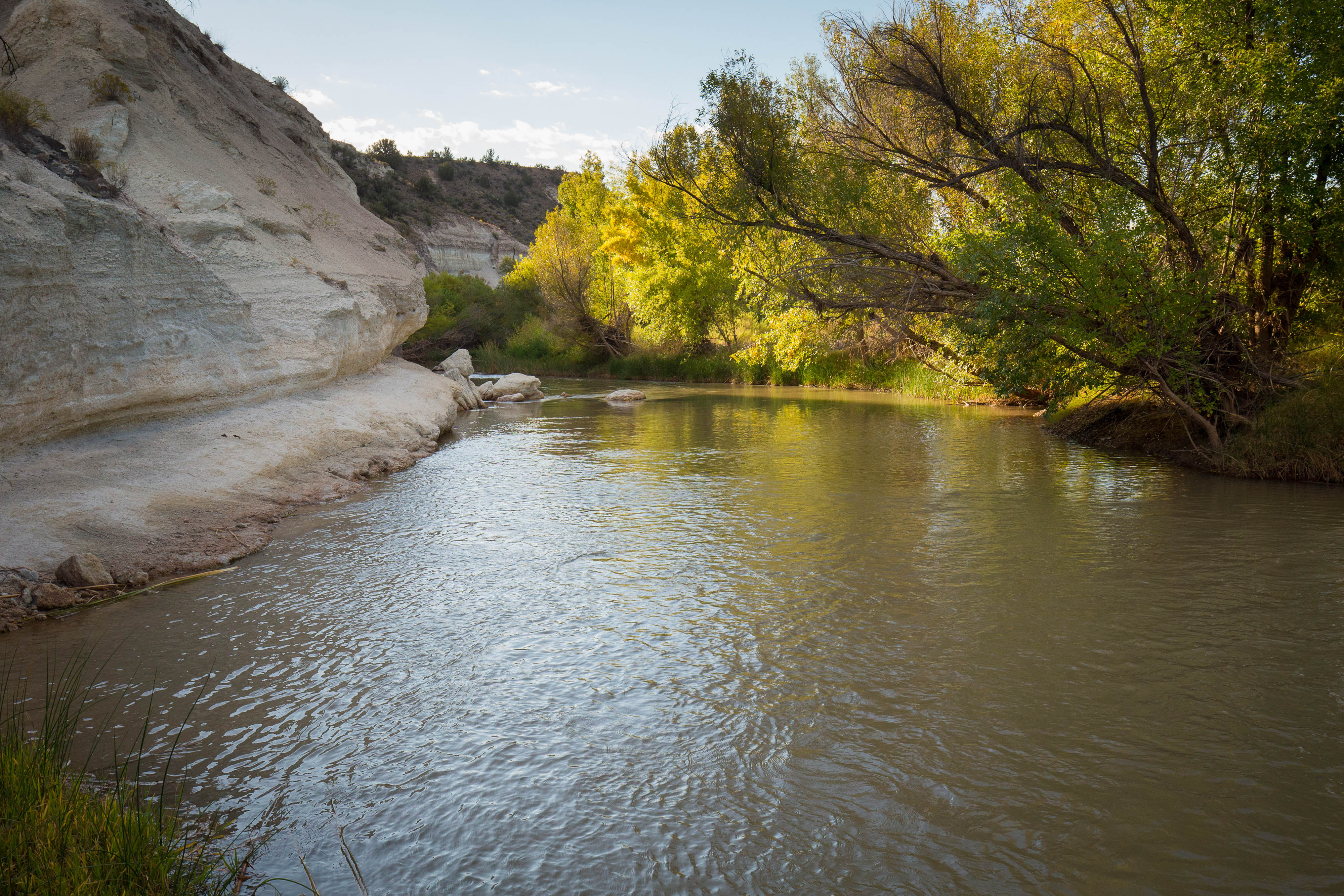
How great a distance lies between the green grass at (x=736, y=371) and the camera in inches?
948

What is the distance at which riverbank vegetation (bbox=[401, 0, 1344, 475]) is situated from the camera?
10047 mm

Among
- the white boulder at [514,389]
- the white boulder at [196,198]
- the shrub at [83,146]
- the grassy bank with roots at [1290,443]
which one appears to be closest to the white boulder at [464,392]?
the white boulder at [514,389]

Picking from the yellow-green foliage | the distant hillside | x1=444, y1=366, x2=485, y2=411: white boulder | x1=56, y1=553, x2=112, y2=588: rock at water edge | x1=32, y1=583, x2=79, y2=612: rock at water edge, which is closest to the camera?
x1=32, y1=583, x2=79, y2=612: rock at water edge

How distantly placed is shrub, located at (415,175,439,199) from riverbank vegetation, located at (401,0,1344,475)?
5768cm

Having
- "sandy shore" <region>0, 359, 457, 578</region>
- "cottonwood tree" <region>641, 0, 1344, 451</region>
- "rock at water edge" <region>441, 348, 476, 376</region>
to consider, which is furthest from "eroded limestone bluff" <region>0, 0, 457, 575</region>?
"rock at water edge" <region>441, 348, 476, 376</region>

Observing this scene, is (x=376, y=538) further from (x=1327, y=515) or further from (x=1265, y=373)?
(x=1265, y=373)

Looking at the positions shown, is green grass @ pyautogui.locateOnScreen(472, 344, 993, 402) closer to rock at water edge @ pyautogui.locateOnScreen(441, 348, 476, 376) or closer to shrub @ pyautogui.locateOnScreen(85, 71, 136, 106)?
rock at water edge @ pyautogui.locateOnScreen(441, 348, 476, 376)

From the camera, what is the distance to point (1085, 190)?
1212cm

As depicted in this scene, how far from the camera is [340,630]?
18.1 ft

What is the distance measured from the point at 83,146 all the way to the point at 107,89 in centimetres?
216

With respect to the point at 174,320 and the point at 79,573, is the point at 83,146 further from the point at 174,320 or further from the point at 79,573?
the point at 79,573

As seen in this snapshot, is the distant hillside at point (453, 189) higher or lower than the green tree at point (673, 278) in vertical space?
higher

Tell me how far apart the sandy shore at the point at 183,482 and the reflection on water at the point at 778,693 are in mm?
528

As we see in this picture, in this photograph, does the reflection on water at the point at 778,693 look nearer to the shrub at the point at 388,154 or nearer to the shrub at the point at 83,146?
the shrub at the point at 83,146
